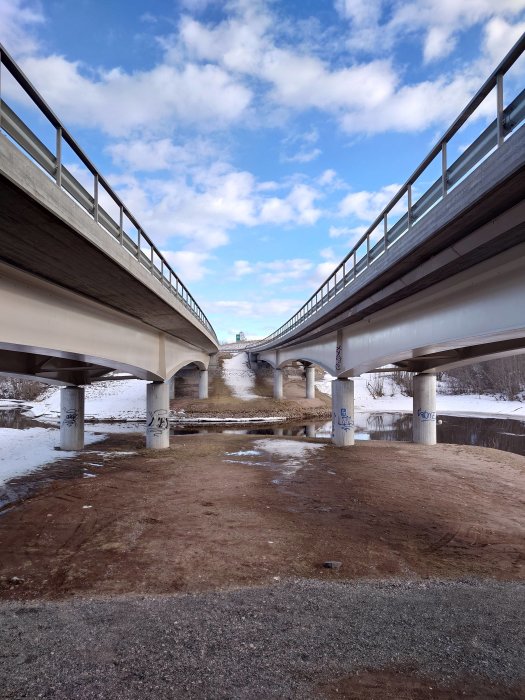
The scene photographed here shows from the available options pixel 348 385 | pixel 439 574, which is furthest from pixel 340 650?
pixel 348 385

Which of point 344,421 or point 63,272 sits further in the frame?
point 344,421

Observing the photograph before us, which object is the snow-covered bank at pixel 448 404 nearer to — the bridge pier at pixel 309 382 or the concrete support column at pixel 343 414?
the bridge pier at pixel 309 382

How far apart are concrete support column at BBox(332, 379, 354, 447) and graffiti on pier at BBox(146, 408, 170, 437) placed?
9089 millimetres

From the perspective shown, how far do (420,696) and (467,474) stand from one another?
42.7ft

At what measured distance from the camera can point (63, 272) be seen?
10234 mm

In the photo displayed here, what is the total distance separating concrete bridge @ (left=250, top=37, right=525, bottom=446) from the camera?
22.0ft

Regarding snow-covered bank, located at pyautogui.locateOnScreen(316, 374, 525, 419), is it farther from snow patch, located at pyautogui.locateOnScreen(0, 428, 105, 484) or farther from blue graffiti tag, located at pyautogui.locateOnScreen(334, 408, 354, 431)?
snow patch, located at pyautogui.locateOnScreen(0, 428, 105, 484)

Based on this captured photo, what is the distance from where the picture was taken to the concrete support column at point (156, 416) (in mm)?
21344

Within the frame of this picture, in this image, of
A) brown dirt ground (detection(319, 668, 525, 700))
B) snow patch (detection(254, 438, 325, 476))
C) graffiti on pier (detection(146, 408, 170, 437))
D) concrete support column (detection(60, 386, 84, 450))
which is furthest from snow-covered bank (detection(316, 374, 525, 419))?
brown dirt ground (detection(319, 668, 525, 700))

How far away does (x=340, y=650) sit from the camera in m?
4.71

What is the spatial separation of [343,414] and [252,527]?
1418cm

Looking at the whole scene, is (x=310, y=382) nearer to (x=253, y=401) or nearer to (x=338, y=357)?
(x=253, y=401)

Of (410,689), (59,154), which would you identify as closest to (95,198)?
(59,154)

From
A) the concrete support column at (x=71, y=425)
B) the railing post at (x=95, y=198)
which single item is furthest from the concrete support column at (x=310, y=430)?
the railing post at (x=95, y=198)
